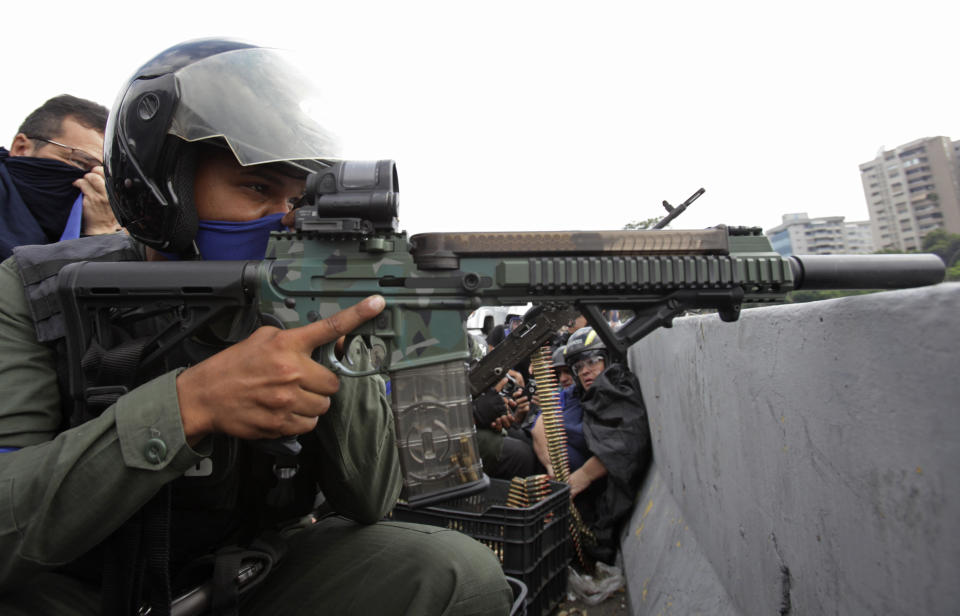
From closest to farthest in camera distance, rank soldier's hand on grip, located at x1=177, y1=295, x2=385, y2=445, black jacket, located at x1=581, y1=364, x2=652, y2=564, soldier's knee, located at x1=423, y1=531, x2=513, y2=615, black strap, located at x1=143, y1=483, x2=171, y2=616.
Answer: soldier's hand on grip, located at x1=177, y1=295, x2=385, y2=445
black strap, located at x1=143, y1=483, x2=171, y2=616
soldier's knee, located at x1=423, y1=531, x2=513, y2=615
black jacket, located at x1=581, y1=364, x2=652, y2=564

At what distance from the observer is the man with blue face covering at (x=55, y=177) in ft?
9.03

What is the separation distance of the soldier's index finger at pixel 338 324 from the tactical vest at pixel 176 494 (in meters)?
0.54

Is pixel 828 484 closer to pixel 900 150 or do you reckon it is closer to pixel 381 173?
pixel 381 173

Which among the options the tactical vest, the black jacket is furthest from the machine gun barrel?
the black jacket

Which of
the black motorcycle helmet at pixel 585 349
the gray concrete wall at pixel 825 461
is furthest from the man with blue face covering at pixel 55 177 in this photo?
Answer: the black motorcycle helmet at pixel 585 349

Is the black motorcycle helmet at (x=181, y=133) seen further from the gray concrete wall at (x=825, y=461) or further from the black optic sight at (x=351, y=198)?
the gray concrete wall at (x=825, y=461)

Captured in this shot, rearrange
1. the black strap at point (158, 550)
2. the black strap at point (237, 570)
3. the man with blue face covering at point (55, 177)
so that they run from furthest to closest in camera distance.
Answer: the man with blue face covering at point (55, 177), the black strap at point (237, 570), the black strap at point (158, 550)

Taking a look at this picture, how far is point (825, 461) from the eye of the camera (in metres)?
1.50

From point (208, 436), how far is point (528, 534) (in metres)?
2.14

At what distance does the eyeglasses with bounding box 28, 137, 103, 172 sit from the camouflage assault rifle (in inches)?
69.9

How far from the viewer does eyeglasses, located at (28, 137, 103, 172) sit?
3.04 m

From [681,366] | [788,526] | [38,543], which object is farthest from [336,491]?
[681,366]

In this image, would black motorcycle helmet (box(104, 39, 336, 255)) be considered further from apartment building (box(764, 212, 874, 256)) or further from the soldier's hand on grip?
apartment building (box(764, 212, 874, 256))

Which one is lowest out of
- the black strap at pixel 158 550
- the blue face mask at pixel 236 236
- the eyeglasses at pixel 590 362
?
the black strap at pixel 158 550
